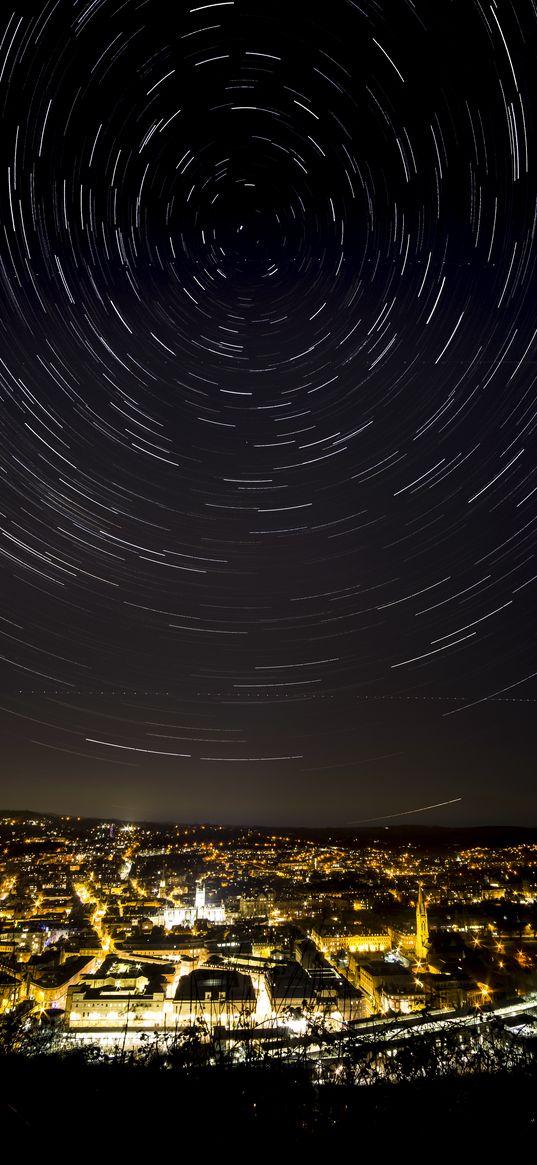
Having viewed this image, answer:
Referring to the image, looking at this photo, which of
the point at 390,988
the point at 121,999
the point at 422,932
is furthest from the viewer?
the point at 422,932

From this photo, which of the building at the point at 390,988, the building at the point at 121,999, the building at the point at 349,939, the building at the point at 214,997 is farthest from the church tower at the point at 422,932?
the building at the point at 121,999

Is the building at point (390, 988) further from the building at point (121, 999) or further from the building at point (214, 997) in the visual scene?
the building at point (121, 999)

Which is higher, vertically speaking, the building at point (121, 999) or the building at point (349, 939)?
the building at point (121, 999)

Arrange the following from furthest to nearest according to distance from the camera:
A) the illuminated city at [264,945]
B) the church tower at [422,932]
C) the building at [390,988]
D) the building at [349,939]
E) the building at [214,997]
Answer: the building at [349,939], the church tower at [422,932], the building at [390,988], the building at [214,997], the illuminated city at [264,945]

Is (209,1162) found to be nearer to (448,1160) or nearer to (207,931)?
(448,1160)

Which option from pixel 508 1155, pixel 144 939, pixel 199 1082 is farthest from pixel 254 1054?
pixel 144 939

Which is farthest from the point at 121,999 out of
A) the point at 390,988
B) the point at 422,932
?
the point at 422,932

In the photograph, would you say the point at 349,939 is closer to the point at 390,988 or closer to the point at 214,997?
the point at 390,988

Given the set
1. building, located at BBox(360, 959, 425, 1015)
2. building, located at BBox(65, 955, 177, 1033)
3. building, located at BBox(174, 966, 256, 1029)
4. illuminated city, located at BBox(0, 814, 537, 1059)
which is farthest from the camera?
building, located at BBox(360, 959, 425, 1015)

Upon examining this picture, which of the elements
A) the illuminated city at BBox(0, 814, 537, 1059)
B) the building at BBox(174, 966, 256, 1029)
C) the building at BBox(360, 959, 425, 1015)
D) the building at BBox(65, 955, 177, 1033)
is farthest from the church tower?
the building at BBox(65, 955, 177, 1033)

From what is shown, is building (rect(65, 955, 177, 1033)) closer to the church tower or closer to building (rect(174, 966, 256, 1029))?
building (rect(174, 966, 256, 1029))

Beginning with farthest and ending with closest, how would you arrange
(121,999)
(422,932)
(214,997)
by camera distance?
(422,932) → (121,999) → (214,997)
